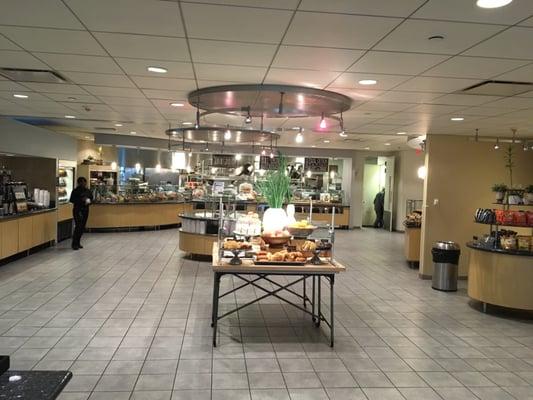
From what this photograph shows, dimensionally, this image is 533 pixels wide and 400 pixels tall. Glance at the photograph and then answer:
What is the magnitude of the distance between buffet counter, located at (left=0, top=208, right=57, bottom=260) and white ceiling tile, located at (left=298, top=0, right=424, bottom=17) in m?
7.13

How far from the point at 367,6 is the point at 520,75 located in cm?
224

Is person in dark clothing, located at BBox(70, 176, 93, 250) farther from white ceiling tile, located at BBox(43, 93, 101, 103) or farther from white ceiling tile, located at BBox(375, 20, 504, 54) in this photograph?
white ceiling tile, located at BBox(375, 20, 504, 54)

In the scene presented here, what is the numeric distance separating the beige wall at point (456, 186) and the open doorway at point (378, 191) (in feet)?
25.5

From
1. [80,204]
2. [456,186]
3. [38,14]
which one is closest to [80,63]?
[38,14]

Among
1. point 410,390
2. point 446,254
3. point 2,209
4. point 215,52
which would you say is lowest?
point 410,390

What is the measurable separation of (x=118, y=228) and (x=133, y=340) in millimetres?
8898

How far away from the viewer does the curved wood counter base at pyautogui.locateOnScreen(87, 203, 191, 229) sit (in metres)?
12.3

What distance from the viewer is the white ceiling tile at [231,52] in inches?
135

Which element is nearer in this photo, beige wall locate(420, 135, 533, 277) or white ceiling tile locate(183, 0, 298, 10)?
white ceiling tile locate(183, 0, 298, 10)

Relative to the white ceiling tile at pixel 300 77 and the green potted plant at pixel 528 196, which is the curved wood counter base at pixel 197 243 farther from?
the green potted plant at pixel 528 196

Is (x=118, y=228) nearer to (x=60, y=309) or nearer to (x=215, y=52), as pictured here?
(x=60, y=309)

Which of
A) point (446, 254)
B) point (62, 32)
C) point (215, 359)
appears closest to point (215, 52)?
point (62, 32)

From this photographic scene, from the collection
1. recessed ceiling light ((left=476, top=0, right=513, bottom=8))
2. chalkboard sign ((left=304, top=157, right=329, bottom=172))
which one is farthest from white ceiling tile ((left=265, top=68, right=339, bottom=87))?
chalkboard sign ((left=304, top=157, right=329, bottom=172))

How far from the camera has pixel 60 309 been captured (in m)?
→ 5.43
